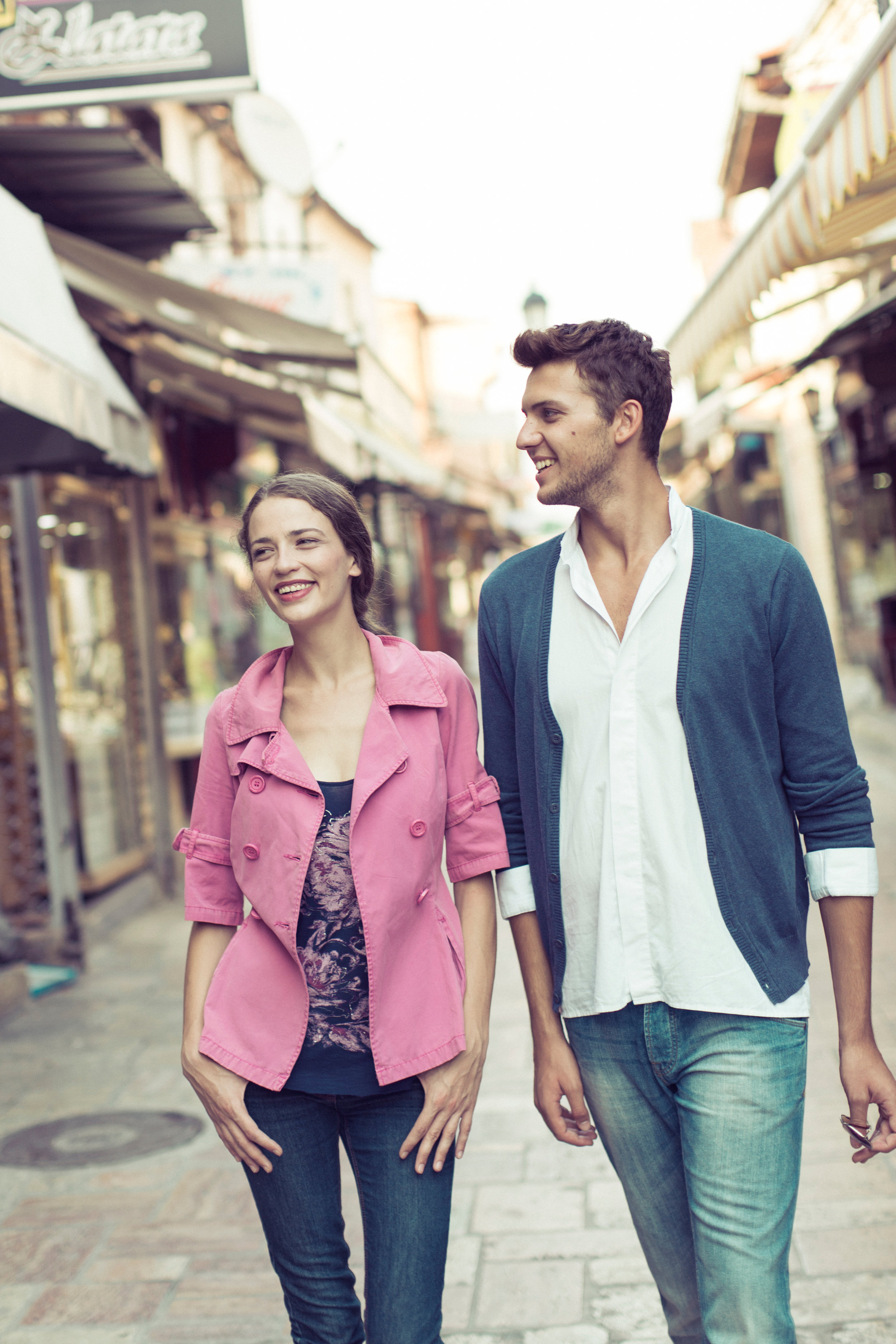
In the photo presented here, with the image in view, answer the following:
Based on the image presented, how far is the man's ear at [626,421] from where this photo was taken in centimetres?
218

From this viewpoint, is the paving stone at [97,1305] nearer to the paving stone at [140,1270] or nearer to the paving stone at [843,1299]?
the paving stone at [140,1270]

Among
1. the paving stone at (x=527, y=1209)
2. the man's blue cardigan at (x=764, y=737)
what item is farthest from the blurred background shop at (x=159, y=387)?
the paving stone at (x=527, y=1209)

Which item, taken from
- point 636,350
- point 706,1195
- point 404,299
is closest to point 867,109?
point 636,350

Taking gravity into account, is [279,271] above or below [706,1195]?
above

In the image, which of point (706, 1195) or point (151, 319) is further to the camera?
point (151, 319)

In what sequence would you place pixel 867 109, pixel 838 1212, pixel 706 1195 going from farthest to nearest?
pixel 867 109
pixel 838 1212
pixel 706 1195

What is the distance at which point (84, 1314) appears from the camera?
341 cm

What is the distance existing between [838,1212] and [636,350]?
260cm

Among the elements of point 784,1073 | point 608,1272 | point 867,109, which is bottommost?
point 608,1272

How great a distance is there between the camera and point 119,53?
5.55m

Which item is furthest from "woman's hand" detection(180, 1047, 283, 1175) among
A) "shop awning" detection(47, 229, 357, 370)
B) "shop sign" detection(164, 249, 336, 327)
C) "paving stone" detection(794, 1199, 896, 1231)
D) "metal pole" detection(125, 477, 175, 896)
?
"shop sign" detection(164, 249, 336, 327)

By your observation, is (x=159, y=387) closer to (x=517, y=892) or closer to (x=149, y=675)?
(x=149, y=675)

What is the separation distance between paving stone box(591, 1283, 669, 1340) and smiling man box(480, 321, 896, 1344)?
0.95 meters

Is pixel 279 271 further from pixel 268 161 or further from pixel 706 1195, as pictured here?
pixel 706 1195
